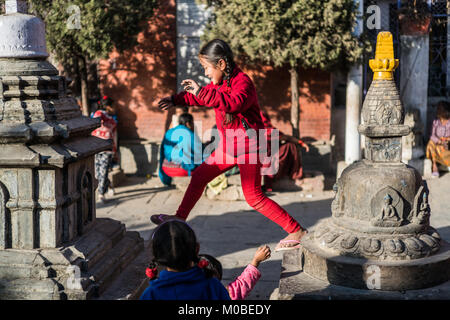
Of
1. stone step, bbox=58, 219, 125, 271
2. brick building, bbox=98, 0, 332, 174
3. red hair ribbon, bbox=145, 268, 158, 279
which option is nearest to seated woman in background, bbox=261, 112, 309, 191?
brick building, bbox=98, 0, 332, 174

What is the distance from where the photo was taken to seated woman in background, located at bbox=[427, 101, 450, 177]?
920 cm

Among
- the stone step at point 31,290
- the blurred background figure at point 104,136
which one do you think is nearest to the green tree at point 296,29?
the blurred background figure at point 104,136

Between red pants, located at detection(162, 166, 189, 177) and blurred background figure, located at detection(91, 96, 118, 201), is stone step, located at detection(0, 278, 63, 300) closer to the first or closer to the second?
blurred background figure, located at detection(91, 96, 118, 201)

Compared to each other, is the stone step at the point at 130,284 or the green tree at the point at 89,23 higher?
the green tree at the point at 89,23

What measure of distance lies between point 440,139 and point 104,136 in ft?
17.3

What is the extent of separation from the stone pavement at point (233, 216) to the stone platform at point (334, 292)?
1.94 ft

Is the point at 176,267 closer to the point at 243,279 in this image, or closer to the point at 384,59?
the point at 243,279

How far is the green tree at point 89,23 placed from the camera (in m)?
8.02

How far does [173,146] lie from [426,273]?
5.31 m

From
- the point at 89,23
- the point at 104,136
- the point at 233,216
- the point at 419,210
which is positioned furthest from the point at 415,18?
the point at 419,210

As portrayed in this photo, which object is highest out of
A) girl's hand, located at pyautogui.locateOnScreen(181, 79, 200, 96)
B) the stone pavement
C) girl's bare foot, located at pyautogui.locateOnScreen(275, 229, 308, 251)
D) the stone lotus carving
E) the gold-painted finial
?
the gold-painted finial

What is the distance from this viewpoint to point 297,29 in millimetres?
7816

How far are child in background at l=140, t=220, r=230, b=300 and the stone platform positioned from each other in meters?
1.10

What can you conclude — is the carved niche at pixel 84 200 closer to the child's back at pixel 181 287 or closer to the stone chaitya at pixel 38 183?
the stone chaitya at pixel 38 183
